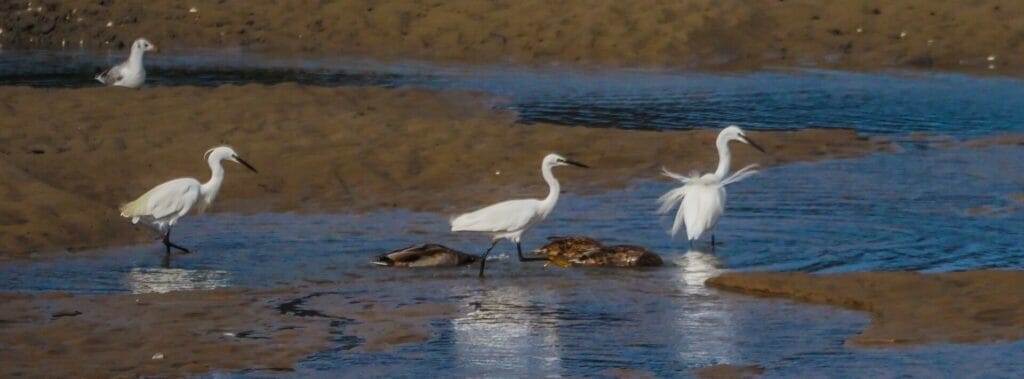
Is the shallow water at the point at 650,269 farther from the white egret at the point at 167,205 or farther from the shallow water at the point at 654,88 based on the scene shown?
the shallow water at the point at 654,88

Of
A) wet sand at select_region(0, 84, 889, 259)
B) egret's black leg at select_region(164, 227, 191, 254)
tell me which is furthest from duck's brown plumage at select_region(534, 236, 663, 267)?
egret's black leg at select_region(164, 227, 191, 254)

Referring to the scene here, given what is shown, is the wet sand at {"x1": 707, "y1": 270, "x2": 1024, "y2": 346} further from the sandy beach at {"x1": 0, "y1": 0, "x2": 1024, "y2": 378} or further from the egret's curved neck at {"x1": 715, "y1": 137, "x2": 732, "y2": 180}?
the egret's curved neck at {"x1": 715, "y1": 137, "x2": 732, "y2": 180}

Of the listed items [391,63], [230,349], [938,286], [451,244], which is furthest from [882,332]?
[391,63]

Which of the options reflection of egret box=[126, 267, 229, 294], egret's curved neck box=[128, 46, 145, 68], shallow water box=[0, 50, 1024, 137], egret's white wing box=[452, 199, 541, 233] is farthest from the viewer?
egret's curved neck box=[128, 46, 145, 68]

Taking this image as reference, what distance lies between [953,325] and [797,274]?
5.51 ft

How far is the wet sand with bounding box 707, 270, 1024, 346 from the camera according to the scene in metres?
9.51

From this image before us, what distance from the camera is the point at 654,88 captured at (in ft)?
73.8

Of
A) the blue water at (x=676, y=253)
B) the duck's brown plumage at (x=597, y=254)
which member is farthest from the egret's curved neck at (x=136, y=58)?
the duck's brown plumage at (x=597, y=254)

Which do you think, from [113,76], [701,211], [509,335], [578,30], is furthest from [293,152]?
[578,30]

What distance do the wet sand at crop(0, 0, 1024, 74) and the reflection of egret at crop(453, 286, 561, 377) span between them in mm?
14591

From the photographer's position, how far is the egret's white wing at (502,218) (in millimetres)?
12359

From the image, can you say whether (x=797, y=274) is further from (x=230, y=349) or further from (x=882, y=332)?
(x=230, y=349)

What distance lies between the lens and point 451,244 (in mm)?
13242

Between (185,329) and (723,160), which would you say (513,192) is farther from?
(185,329)
